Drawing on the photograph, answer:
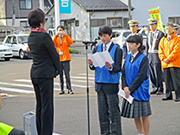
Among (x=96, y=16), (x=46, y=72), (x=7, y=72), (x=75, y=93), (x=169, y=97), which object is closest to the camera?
(x=46, y=72)

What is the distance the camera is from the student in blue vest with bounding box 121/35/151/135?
4855mm

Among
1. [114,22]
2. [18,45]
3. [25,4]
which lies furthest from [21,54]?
[25,4]

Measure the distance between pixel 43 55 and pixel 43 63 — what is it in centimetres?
12

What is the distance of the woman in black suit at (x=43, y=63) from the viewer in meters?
4.78

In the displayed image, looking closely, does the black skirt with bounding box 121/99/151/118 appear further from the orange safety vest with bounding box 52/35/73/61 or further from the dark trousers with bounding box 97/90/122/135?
the orange safety vest with bounding box 52/35/73/61

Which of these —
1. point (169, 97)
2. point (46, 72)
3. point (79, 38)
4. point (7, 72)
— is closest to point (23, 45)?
point (7, 72)

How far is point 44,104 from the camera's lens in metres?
4.88

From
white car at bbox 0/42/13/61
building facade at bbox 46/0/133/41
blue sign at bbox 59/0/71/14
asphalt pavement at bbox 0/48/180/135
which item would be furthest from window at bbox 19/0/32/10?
asphalt pavement at bbox 0/48/180/135

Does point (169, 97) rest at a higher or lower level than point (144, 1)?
lower

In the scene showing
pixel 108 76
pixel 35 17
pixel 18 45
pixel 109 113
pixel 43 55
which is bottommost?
pixel 109 113

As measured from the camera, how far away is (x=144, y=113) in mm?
4902

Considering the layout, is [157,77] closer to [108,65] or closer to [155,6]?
[108,65]

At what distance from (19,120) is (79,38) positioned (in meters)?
31.5

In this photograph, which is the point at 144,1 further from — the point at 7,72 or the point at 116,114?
the point at 116,114
